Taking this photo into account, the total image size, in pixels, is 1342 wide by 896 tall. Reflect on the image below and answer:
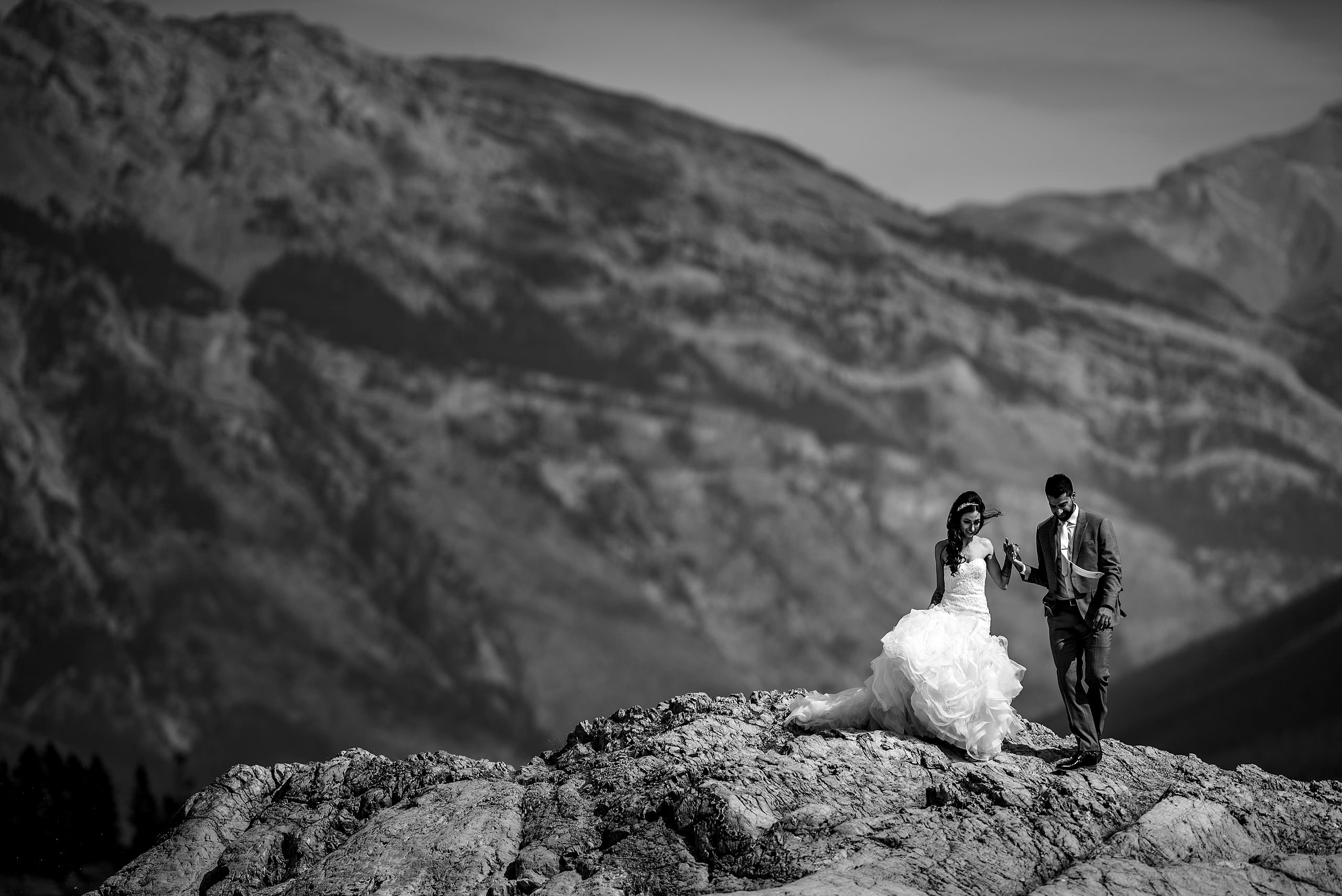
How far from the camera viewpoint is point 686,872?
27.1 m

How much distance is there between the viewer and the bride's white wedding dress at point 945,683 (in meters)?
29.6

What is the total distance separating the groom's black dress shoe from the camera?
29.6 m

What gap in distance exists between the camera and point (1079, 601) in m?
29.9

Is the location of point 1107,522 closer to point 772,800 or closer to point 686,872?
point 772,800

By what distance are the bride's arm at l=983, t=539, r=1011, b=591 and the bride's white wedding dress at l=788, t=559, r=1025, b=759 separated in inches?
7.2

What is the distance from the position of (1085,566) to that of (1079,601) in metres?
0.60

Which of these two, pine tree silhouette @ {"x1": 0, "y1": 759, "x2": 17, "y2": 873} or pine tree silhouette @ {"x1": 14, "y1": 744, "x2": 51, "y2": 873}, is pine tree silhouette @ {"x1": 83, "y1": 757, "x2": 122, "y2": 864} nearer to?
pine tree silhouette @ {"x1": 14, "y1": 744, "x2": 51, "y2": 873}

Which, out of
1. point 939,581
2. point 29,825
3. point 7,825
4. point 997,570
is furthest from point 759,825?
point 7,825

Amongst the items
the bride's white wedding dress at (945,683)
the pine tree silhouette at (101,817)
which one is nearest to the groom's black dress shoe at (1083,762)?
the bride's white wedding dress at (945,683)

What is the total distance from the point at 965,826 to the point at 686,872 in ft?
13.7

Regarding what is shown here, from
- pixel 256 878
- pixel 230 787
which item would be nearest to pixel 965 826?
pixel 256 878

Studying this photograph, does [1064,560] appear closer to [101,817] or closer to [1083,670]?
[1083,670]

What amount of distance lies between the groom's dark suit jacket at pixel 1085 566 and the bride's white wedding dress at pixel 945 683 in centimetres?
104

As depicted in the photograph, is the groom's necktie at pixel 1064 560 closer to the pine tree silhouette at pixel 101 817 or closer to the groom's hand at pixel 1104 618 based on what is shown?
the groom's hand at pixel 1104 618
